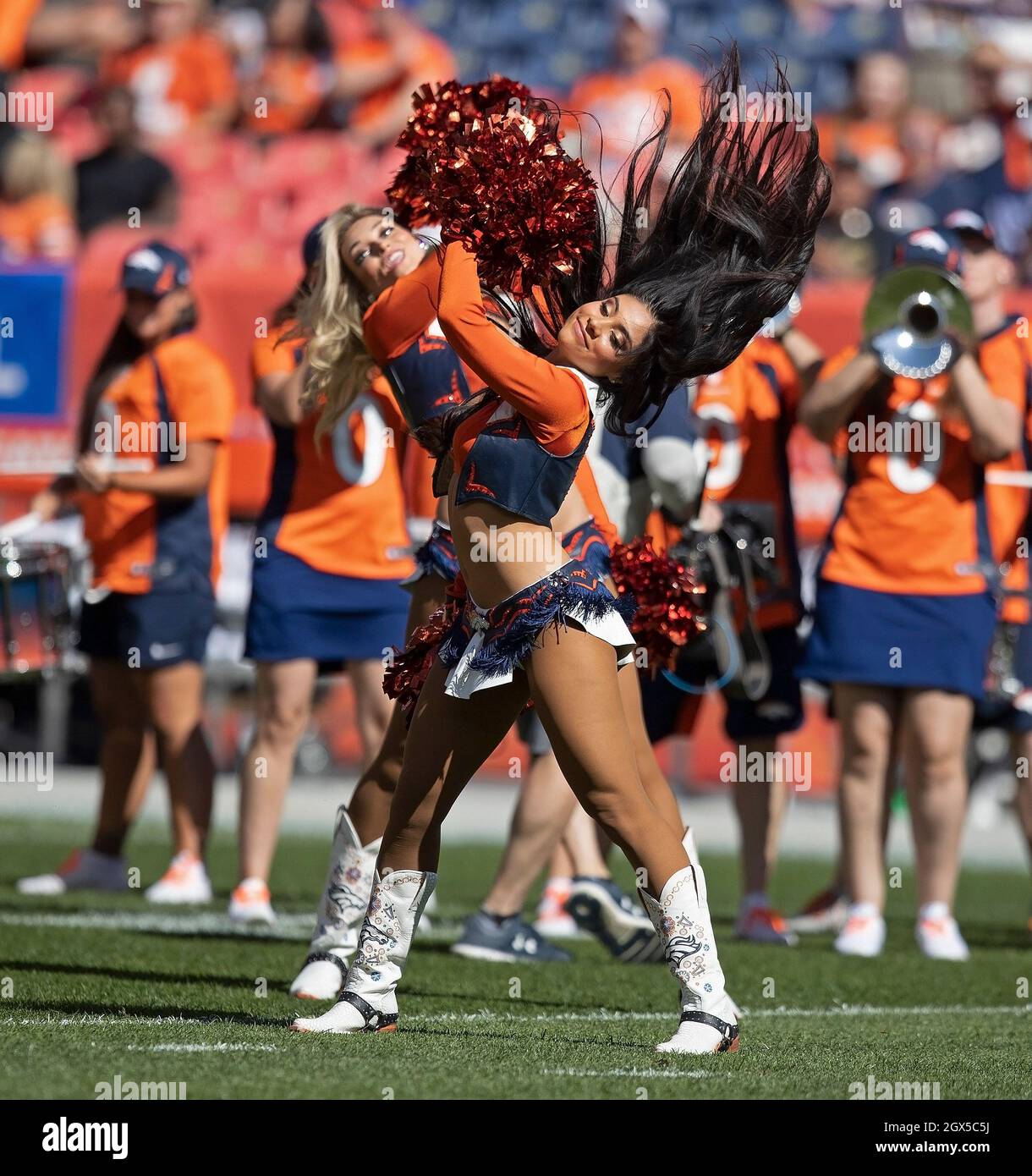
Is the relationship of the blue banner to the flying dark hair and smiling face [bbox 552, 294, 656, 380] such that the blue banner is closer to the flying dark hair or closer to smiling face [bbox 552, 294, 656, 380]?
the flying dark hair

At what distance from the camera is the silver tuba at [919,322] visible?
7.12 metres

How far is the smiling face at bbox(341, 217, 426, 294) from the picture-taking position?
5.57m

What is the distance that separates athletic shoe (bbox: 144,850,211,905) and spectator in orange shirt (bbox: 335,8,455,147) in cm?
838

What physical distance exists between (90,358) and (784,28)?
7.33 m

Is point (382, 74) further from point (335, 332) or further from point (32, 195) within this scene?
point (335, 332)

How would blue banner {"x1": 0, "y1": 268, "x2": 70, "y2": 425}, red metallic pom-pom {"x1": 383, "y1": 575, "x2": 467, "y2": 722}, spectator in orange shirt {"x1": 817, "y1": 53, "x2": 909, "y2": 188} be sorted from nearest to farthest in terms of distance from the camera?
red metallic pom-pom {"x1": 383, "y1": 575, "x2": 467, "y2": 722}
blue banner {"x1": 0, "y1": 268, "x2": 70, "y2": 425}
spectator in orange shirt {"x1": 817, "y1": 53, "x2": 909, "y2": 188}

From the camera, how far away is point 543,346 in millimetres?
4750

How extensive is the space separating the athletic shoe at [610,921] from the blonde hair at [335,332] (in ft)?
5.59

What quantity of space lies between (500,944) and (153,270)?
2913 mm

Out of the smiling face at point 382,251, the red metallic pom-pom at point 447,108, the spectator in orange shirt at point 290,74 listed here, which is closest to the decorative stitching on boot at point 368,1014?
the red metallic pom-pom at point 447,108

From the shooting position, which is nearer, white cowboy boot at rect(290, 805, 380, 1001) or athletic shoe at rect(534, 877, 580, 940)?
white cowboy boot at rect(290, 805, 380, 1001)

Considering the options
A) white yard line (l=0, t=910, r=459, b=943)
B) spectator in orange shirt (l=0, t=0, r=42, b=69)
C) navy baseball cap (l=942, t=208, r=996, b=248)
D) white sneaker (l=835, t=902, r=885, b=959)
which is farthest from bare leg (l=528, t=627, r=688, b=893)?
spectator in orange shirt (l=0, t=0, r=42, b=69)

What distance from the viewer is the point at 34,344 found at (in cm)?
1205

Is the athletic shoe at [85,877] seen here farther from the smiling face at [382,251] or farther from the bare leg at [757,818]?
the smiling face at [382,251]
